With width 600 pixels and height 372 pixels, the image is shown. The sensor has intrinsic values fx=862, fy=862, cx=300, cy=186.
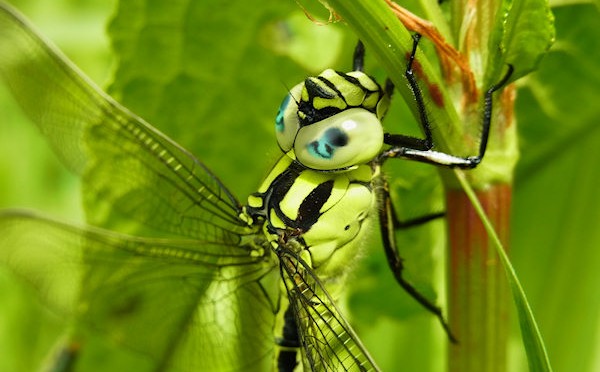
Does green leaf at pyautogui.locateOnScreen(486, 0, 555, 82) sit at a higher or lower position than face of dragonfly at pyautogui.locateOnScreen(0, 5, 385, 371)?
lower

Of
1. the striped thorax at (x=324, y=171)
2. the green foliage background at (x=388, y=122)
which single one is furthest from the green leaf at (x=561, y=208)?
the striped thorax at (x=324, y=171)

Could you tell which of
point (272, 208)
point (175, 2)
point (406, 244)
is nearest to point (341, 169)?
point (272, 208)

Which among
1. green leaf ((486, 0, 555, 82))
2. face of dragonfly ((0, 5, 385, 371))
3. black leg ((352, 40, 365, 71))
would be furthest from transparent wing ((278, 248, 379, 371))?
green leaf ((486, 0, 555, 82))

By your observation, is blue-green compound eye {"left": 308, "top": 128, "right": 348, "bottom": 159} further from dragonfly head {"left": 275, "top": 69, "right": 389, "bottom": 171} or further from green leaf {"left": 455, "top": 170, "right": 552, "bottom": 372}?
green leaf {"left": 455, "top": 170, "right": 552, "bottom": 372}

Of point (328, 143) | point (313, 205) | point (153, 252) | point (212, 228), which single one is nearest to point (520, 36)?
point (328, 143)

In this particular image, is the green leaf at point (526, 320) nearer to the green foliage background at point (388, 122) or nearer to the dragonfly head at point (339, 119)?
the dragonfly head at point (339, 119)

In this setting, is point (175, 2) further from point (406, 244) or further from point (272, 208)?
point (406, 244)

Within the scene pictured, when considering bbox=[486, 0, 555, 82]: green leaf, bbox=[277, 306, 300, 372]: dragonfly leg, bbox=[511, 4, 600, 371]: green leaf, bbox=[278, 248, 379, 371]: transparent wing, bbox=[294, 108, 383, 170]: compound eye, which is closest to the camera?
bbox=[486, 0, 555, 82]: green leaf
